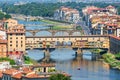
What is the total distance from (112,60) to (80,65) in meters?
2.71

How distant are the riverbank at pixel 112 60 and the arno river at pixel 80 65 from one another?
13.7 inches

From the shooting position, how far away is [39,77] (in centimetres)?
2025

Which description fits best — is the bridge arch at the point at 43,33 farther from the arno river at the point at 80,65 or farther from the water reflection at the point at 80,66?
the water reflection at the point at 80,66

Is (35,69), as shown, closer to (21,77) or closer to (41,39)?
(21,77)

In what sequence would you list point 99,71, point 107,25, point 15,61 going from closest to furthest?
1. point 15,61
2. point 99,71
3. point 107,25

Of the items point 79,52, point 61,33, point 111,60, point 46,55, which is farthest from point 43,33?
point 111,60

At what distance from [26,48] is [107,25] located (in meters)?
12.2

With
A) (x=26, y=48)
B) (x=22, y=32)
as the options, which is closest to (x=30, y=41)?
(x=26, y=48)

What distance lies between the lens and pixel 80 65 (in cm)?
3531

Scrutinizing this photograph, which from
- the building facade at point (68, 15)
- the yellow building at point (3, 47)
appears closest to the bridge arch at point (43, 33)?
the yellow building at point (3, 47)

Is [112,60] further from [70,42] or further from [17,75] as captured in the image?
[17,75]

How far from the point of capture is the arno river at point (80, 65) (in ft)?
98.9

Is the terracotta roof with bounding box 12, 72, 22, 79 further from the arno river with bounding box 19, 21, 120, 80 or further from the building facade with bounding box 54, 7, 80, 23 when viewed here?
the building facade with bounding box 54, 7, 80, 23

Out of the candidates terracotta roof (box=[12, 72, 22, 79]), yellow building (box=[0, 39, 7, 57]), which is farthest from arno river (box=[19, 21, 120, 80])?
terracotta roof (box=[12, 72, 22, 79])
